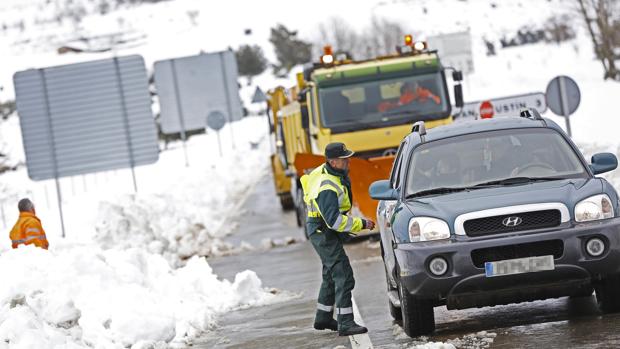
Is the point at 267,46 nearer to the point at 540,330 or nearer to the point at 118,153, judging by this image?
the point at 118,153

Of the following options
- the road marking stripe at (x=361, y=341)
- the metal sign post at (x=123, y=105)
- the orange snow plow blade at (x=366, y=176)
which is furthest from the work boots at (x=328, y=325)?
the metal sign post at (x=123, y=105)

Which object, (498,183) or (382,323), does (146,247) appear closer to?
(382,323)

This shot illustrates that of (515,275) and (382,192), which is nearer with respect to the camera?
(515,275)

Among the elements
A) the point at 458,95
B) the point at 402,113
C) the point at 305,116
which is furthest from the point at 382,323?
the point at 458,95

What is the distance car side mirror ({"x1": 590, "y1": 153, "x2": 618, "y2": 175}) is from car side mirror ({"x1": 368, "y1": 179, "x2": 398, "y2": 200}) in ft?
5.08

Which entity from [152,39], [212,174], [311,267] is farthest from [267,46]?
[311,267]

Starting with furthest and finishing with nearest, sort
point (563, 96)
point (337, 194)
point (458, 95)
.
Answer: point (563, 96), point (458, 95), point (337, 194)

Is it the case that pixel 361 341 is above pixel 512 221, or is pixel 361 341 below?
below

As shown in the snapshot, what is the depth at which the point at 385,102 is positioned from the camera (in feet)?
66.8

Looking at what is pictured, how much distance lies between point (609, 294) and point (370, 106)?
1092cm

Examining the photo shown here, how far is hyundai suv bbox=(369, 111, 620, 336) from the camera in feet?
30.3

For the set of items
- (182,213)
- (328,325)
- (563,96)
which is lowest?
(182,213)

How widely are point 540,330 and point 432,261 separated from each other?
39.1 inches

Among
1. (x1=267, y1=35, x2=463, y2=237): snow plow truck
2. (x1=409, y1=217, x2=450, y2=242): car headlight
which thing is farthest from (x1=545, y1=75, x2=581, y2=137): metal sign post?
(x1=409, y1=217, x2=450, y2=242): car headlight
